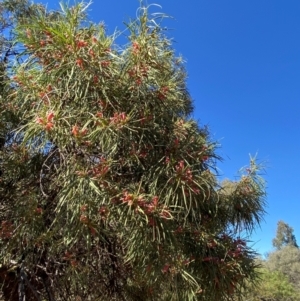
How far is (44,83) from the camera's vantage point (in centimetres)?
208

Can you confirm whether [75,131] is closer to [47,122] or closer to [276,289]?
[47,122]

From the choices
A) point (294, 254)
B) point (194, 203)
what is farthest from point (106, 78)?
point (294, 254)

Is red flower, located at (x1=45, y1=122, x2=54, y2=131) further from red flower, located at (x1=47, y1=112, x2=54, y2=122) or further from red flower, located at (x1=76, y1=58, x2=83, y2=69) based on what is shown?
red flower, located at (x1=76, y1=58, x2=83, y2=69)

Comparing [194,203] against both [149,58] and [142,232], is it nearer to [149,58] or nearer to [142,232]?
[142,232]

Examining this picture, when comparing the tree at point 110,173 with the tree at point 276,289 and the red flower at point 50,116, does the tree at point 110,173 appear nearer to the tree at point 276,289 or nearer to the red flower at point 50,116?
the red flower at point 50,116

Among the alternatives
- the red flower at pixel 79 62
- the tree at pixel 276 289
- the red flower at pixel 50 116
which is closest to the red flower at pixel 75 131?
the red flower at pixel 50 116

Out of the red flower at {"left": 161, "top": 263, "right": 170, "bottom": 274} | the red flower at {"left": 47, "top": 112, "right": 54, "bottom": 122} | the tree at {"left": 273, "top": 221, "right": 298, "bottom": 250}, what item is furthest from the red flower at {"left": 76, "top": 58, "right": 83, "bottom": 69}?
the tree at {"left": 273, "top": 221, "right": 298, "bottom": 250}

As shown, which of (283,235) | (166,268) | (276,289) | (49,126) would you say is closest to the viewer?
(49,126)

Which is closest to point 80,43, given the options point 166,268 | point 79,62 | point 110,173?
point 79,62

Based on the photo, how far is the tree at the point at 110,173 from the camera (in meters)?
1.82

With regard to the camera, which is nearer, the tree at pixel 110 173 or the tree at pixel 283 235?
the tree at pixel 110 173

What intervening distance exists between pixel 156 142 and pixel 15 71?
944 millimetres

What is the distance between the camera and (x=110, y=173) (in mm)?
1987

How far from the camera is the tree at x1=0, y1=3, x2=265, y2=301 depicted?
1.82m
